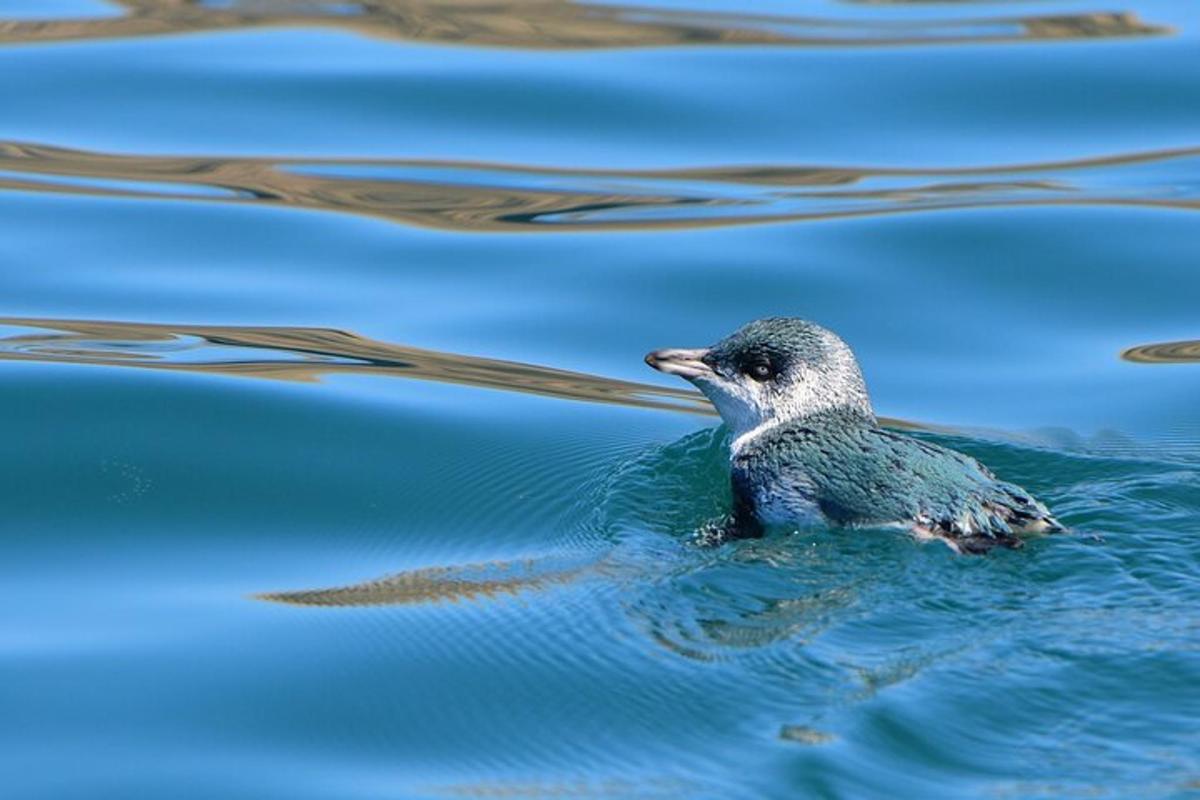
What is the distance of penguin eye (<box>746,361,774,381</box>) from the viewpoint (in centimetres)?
892

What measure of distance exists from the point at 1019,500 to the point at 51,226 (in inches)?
257

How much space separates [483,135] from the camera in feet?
44.1

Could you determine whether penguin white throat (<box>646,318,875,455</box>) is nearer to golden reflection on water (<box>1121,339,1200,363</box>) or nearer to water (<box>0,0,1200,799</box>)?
water (<box>0,0,1200,799</box>)

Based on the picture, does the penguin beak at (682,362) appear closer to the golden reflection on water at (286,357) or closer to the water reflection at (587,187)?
the golden reflection on water at (286,357)

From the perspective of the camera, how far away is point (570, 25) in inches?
597

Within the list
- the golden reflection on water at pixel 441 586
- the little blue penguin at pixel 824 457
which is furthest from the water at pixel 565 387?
the little blue penguin at pixel 824 457

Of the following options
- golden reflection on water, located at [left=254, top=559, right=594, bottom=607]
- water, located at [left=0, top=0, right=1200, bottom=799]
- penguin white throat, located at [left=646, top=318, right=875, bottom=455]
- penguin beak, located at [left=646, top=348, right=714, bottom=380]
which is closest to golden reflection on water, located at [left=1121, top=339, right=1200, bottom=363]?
water, located at [left=0, top=0, right=1200, bottom=799]

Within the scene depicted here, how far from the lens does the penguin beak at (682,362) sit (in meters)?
8.91

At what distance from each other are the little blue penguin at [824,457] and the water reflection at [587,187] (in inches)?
128

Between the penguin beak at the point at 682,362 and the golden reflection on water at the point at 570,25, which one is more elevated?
the golden reflection on water at the point at 570,25

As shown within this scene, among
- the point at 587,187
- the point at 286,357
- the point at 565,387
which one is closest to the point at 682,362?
the point at 565,387

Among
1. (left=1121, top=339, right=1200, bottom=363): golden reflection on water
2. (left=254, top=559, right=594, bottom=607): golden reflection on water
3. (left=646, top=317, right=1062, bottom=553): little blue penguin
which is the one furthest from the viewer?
(left=1121, top=339, right=1200, bottom=363): golden reflection on water

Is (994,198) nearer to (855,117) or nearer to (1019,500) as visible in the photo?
(855,117)

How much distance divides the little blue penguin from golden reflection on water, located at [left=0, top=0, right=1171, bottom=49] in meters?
6.28
